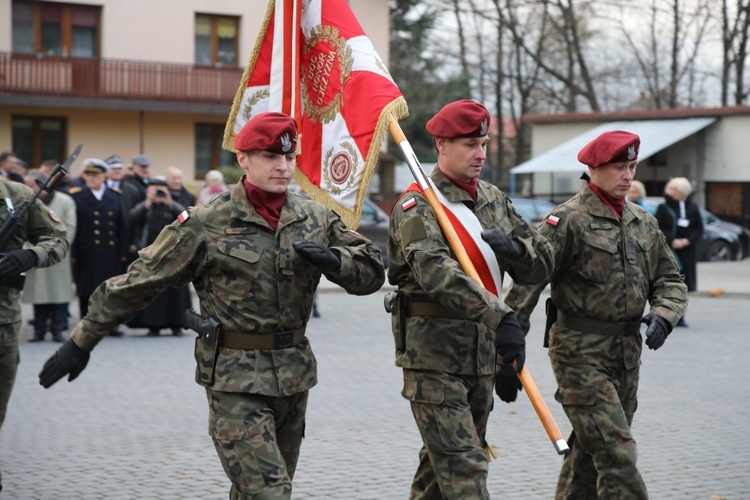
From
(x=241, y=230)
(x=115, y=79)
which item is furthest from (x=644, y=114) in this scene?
(x=241, y=230)

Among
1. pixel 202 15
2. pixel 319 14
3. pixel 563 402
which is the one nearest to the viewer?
pixel 563 402

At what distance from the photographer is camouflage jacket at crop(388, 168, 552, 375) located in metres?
4.66

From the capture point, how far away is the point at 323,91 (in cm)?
588

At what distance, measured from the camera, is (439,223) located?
4949mm

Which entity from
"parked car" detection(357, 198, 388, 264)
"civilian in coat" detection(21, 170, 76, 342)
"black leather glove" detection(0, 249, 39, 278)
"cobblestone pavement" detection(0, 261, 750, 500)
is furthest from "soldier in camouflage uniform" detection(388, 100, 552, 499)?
"parked car" detection(357, 198, 388, 264)

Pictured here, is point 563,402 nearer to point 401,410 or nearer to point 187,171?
point 401,410

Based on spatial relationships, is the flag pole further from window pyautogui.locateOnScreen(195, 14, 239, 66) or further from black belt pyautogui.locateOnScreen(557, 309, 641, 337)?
window pyautogui.locateOnScreen(195, 14, 239, 66)

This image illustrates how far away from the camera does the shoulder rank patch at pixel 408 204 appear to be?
16.2ft

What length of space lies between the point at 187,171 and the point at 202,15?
4.27 meters

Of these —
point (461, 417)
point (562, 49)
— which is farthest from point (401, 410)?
point (562, 49)

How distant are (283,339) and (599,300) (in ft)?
5.31

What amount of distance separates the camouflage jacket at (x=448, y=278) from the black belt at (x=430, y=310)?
18 millimetres

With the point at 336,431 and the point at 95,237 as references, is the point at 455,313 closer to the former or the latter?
the point at 336,431

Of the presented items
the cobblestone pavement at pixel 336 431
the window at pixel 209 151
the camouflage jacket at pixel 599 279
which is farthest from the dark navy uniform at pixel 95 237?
the window at pixel 209 151
